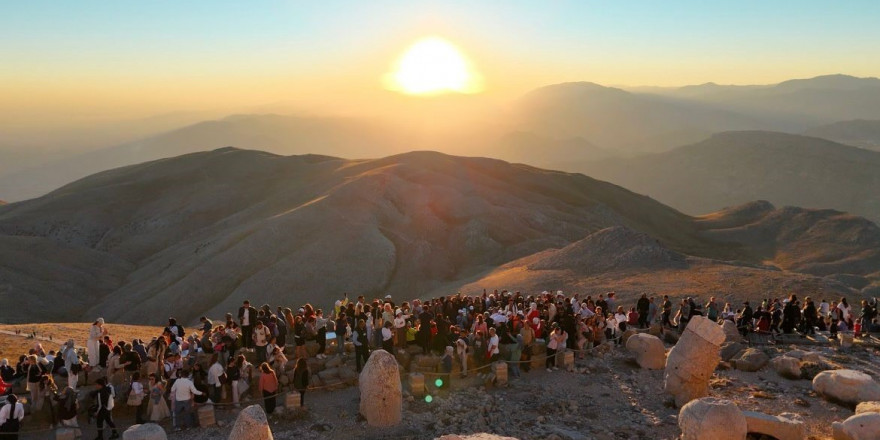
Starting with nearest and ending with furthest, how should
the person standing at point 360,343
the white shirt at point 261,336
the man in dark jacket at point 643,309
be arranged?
1. the white shirt at point 261,336
2. the person standing at point 360,343
3. the man in dark jacket at point 643,309

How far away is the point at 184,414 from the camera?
16.0 metres

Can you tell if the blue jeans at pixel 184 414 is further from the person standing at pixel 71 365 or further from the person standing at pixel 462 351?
the person standing at pixel 462 351

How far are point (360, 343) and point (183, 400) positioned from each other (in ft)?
16.7

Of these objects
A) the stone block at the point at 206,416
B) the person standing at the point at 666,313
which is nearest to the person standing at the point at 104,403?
the stone block at the point at 206,416

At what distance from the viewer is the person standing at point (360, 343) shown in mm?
18703

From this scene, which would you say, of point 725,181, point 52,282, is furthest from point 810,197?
point 52,282

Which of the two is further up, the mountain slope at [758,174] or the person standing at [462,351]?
the mountain slope at [758,174]

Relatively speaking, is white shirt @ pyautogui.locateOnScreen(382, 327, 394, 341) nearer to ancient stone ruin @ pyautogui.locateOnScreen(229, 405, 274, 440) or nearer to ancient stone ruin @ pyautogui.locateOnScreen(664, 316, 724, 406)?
ancient stone ruin @ pyautogui.locateOnScreen(229, 405, 274, 440)

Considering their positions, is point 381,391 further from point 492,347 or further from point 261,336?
point 261,336

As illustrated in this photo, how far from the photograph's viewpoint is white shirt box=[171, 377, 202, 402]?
15617mm

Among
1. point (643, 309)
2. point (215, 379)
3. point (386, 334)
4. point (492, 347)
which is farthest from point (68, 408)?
point (643, 309)

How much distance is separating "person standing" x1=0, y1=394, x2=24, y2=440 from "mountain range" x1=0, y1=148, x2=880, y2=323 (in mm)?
25383

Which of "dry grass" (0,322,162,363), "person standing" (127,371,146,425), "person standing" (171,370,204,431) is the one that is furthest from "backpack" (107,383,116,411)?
"dry grass" (0,322,162,363)

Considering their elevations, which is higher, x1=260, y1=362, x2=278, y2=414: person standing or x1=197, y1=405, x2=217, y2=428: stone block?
x1=260, y1=362, x2=278, y2=414: person standing
